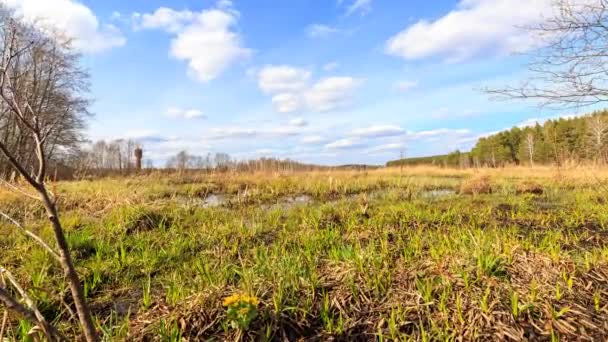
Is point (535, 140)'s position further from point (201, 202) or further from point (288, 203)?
point (201, 202)

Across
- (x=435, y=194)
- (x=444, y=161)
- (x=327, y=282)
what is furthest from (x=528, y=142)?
(x=327, y=282)

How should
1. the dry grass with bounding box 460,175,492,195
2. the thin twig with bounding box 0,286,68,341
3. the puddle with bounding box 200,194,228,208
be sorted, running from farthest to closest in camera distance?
the dry grass with bounding box 460,175,492,195 < the puddle with bounding box 200,194,228,208 < the thin twig with bounding box 0,286,68,341

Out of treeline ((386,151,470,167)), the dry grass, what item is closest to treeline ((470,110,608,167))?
treeline ((386,151,470,167))

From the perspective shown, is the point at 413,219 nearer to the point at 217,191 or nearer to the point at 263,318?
the point at 263,318

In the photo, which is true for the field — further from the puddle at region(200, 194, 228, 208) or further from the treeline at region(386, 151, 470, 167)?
the treeline at region(386, 151, 470, 167)

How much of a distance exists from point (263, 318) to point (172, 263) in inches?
65.5

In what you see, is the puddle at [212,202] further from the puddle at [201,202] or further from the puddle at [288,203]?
the puddle at [288,203]

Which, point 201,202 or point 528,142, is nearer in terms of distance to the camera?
point 201,202

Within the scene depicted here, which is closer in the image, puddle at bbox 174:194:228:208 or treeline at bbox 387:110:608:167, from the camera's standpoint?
puddle at bbox 174:194:228:208

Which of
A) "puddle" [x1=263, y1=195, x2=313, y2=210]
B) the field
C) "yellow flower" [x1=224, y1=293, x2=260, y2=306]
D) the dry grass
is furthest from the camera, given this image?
the dry grass

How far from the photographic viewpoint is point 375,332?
185 centimetres

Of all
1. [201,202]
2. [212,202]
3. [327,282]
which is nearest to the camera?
[327,282]

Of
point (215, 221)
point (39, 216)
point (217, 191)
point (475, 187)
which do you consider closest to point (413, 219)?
point (215, 221)

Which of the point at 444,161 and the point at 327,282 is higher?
the point at 444,161
